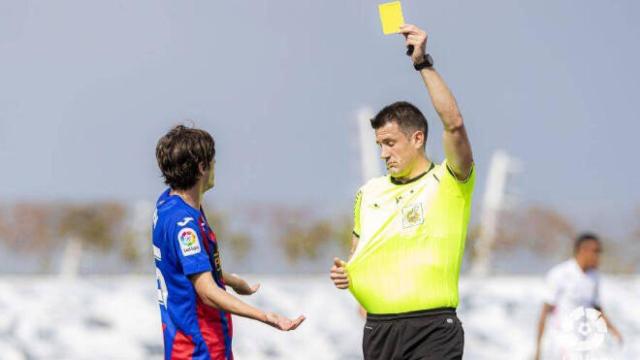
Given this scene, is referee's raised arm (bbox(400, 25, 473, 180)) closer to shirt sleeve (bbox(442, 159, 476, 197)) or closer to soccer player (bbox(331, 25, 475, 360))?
Result: soccer player (bbox(331, 25, 475, 360))

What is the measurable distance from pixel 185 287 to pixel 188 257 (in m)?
0.16

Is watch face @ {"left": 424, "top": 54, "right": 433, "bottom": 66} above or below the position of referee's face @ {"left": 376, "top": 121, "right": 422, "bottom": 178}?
above

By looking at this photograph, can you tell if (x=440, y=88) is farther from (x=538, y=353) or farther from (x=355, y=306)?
(x=355, y=306)

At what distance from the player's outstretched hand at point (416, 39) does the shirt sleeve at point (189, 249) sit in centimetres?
140

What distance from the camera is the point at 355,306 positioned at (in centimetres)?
1486

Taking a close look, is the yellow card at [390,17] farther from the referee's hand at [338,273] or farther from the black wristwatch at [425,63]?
the referee's hand at [338,273]

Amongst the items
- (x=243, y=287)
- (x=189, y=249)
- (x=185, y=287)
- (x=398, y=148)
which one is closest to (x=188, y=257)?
(x=189, y=249)

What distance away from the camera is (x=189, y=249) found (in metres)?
5.48

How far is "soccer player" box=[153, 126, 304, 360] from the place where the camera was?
5480mm

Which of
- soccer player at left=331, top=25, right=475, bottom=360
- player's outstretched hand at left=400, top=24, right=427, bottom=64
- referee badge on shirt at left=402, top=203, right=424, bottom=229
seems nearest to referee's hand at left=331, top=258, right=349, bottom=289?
soccer player at left=331, top=25, right=475, bottom=360

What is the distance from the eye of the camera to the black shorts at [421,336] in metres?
6.30

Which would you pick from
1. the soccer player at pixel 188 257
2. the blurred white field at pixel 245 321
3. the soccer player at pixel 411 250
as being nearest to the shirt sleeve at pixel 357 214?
the soccer player at pixel 411 250

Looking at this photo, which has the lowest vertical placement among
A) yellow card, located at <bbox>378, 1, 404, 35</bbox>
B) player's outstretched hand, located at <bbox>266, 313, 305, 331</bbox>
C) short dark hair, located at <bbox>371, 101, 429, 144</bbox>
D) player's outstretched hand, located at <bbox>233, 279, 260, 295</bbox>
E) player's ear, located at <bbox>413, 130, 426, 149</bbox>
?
player's outstretched hand, located at <bbox>266, 313, 305, 331</bbox>

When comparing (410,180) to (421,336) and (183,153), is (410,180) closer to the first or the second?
(421,336)
